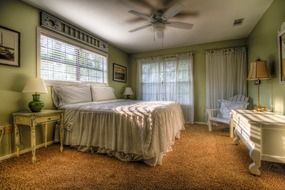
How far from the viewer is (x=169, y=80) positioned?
4965mm

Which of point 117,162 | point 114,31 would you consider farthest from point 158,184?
point 114,31

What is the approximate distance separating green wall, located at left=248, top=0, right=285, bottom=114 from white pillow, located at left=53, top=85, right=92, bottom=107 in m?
3.40

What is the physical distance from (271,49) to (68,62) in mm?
3781

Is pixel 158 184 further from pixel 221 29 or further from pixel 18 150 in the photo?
pixel 221 29

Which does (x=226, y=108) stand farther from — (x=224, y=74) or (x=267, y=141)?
(x=267, y=141)

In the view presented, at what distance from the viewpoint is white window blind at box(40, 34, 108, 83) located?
2.88 meters

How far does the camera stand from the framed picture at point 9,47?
2217mm

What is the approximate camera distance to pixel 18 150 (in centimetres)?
235

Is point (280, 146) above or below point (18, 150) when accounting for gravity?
above

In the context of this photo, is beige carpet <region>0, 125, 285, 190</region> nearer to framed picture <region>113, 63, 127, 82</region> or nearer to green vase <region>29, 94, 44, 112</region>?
green vase <region>29, 94, 44, 112</region>

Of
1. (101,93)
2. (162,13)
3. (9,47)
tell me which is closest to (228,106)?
(162,13)

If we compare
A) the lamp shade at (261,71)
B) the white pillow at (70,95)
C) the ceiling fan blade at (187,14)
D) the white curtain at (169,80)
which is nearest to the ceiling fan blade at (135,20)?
the ceiling fan blade at (187,14)

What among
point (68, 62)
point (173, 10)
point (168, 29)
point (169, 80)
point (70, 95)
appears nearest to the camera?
point (173, 10)

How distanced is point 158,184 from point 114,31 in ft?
10.6
